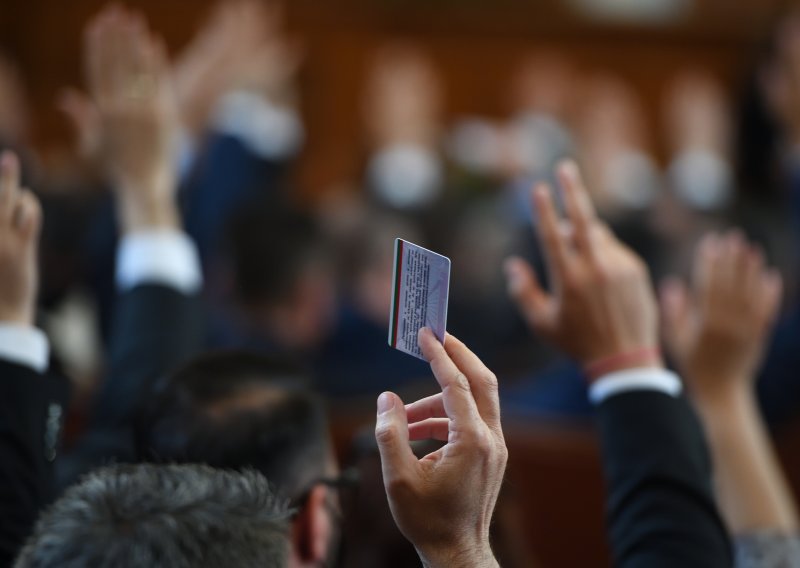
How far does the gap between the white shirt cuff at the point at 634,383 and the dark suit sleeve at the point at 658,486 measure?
0.01m

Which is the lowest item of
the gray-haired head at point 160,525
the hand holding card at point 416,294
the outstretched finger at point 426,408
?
the gray-haired head at point 160,525

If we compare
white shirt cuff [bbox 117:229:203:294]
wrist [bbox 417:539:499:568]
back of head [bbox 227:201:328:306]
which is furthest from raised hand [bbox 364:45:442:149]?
wrist [bbox 417:539:499:568]

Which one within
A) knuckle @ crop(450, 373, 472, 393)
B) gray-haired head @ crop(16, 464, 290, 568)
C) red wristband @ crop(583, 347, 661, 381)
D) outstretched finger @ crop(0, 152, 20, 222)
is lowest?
gray-haired head @ crop(16, 464, 290, 568)

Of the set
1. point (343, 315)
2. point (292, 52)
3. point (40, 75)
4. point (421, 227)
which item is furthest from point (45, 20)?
point (343, 315)

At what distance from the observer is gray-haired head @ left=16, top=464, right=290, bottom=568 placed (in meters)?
0.71

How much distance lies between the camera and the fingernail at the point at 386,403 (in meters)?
0.86

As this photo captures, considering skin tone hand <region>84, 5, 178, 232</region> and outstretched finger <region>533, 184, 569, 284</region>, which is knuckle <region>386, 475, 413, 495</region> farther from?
skin tone hand <region>84, 5, 178, 232</region>

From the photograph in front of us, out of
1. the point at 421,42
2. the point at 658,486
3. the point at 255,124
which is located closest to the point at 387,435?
the point at 658,486

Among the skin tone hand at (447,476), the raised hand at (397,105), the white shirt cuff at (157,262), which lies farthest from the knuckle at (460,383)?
the raised hand at (397,105)

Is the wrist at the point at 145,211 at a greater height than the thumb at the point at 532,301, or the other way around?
the wrist at the point at 145,211

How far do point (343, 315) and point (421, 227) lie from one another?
1183 mm

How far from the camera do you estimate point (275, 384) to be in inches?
49.1

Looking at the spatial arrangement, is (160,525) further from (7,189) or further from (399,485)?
(7,189)

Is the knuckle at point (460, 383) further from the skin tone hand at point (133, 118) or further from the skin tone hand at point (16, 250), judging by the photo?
the skin tone hand at point (133, 118)
